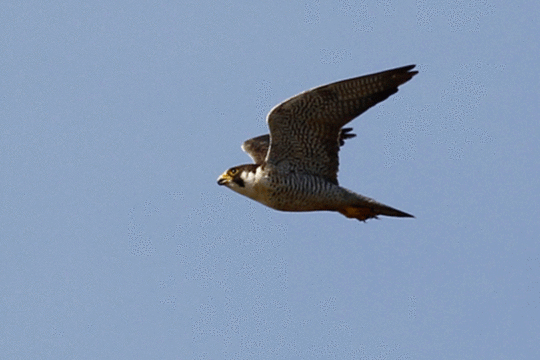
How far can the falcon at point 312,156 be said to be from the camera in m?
15.1

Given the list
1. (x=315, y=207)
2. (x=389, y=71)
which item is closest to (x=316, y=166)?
(x=315, y=207)

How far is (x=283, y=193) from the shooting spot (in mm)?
15578

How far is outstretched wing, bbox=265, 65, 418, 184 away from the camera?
49.1 ft

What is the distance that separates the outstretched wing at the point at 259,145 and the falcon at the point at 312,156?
1.47m

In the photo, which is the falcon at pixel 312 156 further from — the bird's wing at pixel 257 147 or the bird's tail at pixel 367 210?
the bird's wing at pixel 257 147

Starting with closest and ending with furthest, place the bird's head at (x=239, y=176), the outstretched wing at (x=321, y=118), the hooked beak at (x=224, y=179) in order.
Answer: the outstretched wing at (x=321, y=118) < the bird's head at (x=239, y=176) < the hooked beak at (x=224, y=179)

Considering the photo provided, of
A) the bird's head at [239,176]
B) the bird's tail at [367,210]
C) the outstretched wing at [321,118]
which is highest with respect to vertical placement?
the outstretched wing at [321,118]

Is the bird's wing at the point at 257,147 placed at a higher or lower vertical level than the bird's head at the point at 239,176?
higher

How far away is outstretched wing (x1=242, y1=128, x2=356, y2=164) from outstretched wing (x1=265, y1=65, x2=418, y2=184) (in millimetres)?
1734

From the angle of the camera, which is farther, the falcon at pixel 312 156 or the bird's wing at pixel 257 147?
the bird's wing at pixel 257 147

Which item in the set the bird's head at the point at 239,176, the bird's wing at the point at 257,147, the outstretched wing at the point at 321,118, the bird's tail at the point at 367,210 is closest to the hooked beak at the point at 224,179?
the bird's head at the point at 239,176

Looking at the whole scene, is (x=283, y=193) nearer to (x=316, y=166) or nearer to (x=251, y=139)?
(x=316, y=166)

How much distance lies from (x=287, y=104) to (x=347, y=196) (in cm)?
145

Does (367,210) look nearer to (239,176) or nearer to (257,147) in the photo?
(239,176)
